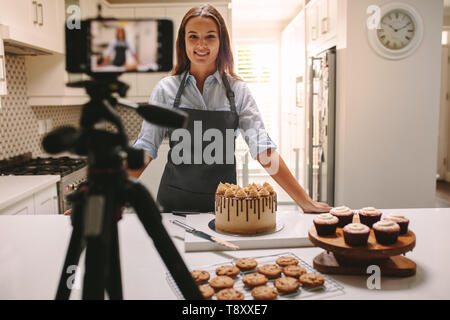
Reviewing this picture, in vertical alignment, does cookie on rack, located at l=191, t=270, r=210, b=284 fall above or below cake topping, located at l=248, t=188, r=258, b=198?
below

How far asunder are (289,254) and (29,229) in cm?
83

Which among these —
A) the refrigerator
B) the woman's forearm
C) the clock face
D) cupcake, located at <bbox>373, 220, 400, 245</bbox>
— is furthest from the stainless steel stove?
the clock face

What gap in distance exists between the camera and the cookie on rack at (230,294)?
0.78m

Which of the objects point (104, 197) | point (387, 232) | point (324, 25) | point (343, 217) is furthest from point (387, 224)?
point (324, 25)

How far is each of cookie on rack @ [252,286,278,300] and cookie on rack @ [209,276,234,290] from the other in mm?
56

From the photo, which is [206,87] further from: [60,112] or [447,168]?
[447,168]

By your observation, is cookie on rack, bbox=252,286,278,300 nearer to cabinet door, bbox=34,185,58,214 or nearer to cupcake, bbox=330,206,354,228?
cupcake, bbox=330,206,354,228

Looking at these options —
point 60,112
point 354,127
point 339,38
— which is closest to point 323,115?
point 354,127

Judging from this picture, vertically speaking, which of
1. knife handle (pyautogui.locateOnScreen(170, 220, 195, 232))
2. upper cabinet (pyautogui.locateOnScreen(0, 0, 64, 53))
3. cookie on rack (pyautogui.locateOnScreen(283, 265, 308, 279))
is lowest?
cookie on rack (pyautogui.locateOnScreen(283, 265, 308, 279))

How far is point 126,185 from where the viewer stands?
0.54m

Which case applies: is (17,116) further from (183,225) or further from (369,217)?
(369,217)

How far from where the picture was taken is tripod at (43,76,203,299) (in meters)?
0.48

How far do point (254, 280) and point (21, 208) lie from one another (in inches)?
65.8

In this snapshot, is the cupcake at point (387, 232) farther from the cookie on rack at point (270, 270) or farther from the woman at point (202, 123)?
the woman at point (202, 123)
